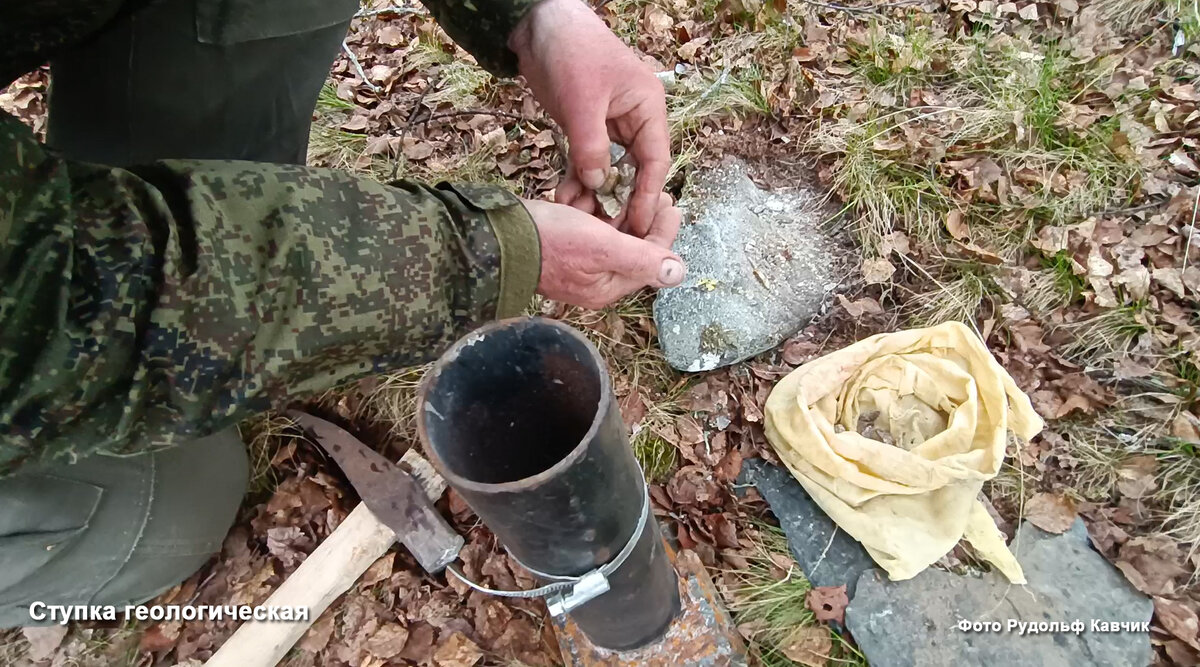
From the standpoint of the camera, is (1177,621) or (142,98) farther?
(1177,621)

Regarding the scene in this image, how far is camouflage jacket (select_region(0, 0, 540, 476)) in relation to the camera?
1.18 m

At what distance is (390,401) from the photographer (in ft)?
9.13

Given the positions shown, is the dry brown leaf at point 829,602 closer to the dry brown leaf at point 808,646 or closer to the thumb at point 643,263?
the dry brown leaf at point 808,646

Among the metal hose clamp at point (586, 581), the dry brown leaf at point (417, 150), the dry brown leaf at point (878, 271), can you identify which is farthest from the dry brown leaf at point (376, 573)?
the dry brown leaf at point (878, 271)

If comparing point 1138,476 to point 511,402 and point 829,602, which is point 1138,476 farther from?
point 511,402

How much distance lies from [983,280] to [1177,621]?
4.33ft

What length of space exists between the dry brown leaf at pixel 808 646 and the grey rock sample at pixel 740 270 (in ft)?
3.28

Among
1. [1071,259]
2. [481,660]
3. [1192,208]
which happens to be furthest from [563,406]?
[1192,208]

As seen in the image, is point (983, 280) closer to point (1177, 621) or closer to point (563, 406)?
point (1177, 621)

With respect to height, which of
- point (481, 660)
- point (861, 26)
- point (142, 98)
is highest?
point (142, 98)

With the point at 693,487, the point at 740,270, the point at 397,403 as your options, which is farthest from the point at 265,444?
the point at 740,270

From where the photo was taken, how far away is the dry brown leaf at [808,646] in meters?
2.29

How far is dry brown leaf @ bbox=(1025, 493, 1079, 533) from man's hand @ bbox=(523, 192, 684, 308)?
1547 millimetres

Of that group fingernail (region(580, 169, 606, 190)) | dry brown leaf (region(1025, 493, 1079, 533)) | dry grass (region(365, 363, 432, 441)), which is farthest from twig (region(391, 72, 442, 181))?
dry brown leaf (region(1025, 493, 1079, 533))
